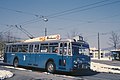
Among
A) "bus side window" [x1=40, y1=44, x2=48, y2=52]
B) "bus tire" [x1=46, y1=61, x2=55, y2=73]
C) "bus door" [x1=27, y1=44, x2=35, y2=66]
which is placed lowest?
"bus tire" [x1=46, y1=61, x2=55, y2=73]

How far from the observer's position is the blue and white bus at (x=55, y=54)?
52.8 feet

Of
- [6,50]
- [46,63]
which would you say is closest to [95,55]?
[6,50]

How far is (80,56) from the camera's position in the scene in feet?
53.8

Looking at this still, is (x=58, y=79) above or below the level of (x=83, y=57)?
below

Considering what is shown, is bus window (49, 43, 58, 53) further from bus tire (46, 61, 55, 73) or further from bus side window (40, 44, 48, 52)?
bus tire (46, 61, 55, 73)

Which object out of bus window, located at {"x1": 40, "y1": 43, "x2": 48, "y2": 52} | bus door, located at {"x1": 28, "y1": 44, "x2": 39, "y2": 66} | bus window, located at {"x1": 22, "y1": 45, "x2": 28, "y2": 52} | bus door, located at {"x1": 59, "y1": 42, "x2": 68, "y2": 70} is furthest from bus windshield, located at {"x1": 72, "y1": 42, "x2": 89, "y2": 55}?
bus window, located at {"x1": 22, "y1": 45, "x2": 28, "y2": 52}

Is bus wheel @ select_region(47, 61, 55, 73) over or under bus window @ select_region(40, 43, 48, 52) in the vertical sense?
under

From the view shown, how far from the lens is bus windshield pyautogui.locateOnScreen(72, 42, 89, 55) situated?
16.2 m

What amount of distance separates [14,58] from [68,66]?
9378mm

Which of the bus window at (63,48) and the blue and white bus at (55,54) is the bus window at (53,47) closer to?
the blue and white bus at (55,54)

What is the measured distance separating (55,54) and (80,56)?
79.0 inches

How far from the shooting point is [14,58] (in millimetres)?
23703

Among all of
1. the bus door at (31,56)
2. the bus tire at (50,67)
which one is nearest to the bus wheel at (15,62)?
the bus door at (31,56)

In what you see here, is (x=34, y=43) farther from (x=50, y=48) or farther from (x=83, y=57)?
(x=83, y=57)
